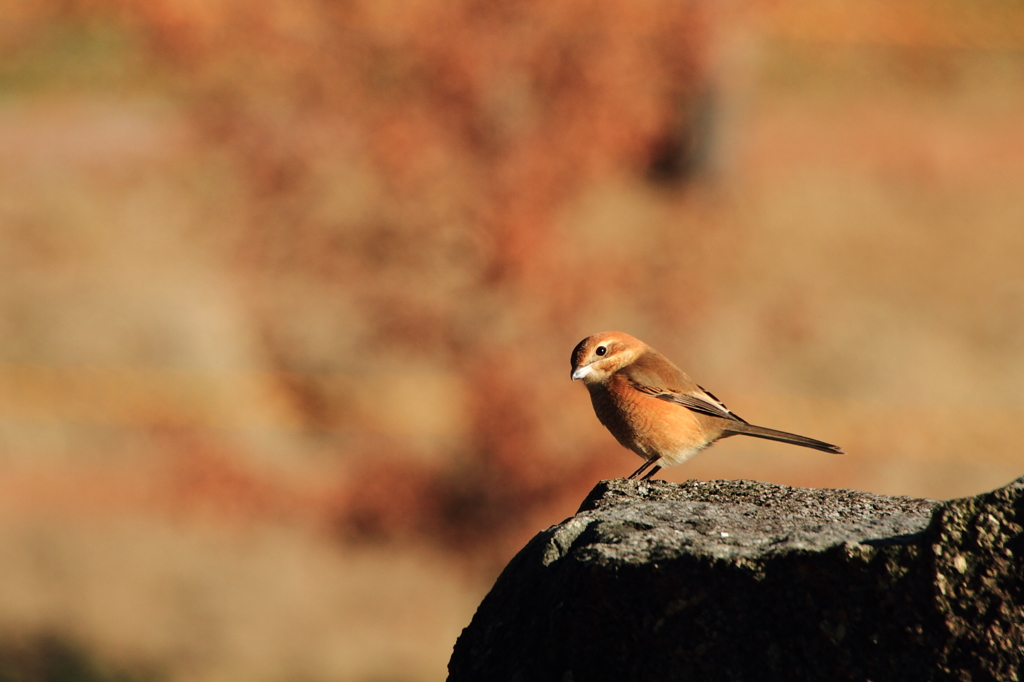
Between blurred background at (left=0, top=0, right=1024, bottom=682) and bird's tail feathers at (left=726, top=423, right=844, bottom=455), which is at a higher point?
blurred background at (left=0, top=0, right=1024, bottom=682)

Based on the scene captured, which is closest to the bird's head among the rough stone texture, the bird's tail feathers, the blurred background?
the bird's tail feathers

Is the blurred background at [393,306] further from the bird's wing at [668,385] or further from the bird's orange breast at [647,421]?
the bird's orange breast at [647,421]

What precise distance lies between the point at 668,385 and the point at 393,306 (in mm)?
4917

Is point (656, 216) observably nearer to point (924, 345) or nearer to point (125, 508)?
point (924, 345)

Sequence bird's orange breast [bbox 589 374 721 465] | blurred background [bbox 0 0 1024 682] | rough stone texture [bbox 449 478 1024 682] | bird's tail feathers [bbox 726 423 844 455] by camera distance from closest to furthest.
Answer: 1. rough stone texture [bbox 449 478 1024 682]
2. bird's tail feathers [bbox 726 423 844 455]
3. bird's orange breast [bbox 589 374 721 465]
4. blurred background [bbox 0 0 1024 682]

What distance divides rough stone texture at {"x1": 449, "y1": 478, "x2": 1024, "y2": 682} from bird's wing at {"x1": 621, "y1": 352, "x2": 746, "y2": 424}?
1.33 meters

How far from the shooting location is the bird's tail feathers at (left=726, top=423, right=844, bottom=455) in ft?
12.4

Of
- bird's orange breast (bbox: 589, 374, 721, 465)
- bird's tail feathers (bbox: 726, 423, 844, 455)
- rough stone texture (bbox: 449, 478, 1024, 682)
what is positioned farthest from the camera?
bird's orange breast (bbox: 589, 374, 721, 465)

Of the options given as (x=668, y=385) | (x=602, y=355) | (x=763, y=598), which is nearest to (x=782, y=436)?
(x=668, y=385)

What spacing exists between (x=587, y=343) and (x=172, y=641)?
512 cm

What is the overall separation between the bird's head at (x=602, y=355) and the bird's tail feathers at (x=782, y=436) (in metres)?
0.46

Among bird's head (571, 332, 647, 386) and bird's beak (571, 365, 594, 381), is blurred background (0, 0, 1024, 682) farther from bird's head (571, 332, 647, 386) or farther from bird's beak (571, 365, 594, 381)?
bird's beak (571, 365, 594, 381)

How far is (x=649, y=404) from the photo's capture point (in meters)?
4.02

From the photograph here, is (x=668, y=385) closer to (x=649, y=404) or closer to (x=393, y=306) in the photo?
(x=649, y=404)
